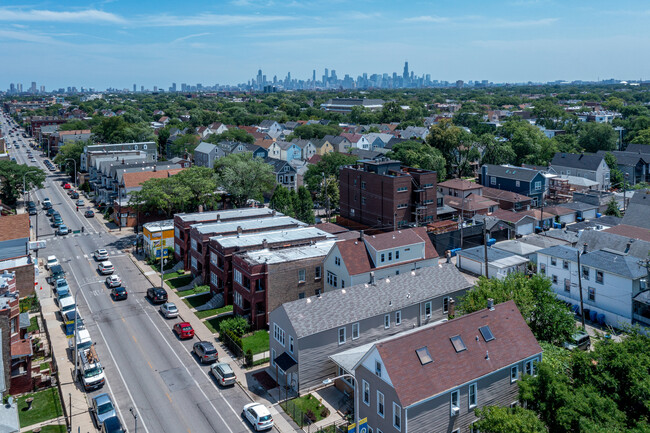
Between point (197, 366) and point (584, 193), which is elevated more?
point (584, 193)

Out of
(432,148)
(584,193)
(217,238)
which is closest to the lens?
(217,238)

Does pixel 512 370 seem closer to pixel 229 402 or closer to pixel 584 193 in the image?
pixel 229 402

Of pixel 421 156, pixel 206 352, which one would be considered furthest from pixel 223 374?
pixel 421 156

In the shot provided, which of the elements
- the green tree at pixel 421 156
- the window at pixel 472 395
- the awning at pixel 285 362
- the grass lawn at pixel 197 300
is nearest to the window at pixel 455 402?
the window at pixel 472 395

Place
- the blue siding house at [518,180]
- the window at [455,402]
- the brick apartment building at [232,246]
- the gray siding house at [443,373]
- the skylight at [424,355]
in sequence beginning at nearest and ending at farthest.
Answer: the gray siding house at [443,373] → the window at [455,402] → the skylight at [424,355] → the brick apartment building at [232,246] → the blue siding house at [518,180]

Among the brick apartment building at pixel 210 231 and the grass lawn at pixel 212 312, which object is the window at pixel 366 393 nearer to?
the grass lawn at pixel 212 312

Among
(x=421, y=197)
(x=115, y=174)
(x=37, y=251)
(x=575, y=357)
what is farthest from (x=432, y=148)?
(x=575, y=357)
